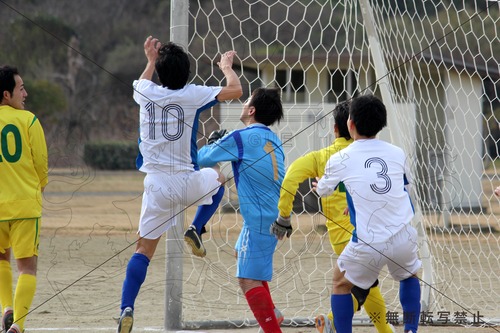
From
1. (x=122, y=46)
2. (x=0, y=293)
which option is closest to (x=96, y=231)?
(x=0, y=293)

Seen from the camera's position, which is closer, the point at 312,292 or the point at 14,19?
the point at 312,292

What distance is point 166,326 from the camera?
6.26 metres

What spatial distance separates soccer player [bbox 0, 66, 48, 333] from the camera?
17.6 ft

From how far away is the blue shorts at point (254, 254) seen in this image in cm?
531

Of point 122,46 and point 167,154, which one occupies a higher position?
point 122,46

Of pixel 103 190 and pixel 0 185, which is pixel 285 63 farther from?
pixel 103 190

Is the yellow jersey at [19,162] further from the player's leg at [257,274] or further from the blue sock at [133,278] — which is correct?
the player's leg at [257,274]

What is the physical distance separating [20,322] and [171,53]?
5.99ft

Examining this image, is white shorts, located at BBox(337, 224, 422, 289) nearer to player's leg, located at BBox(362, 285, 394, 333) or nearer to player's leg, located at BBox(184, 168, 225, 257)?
player's leg, located at BBox(362, 285, 394, 333)

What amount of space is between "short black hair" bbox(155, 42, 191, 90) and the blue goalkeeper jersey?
433 millimetres

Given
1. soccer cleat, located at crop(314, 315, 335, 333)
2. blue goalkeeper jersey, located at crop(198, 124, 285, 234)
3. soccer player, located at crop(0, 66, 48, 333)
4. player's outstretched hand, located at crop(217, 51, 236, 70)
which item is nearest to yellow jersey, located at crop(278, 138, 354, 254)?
blue goalkeeper jersey, located at crop(198, 124, 285, 234)

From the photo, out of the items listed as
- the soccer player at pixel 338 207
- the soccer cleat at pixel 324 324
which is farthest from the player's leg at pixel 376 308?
the soccer cleat at pixel 324 324

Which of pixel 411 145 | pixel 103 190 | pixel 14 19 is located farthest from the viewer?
pixel 14 19

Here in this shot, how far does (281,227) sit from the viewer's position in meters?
5.07
